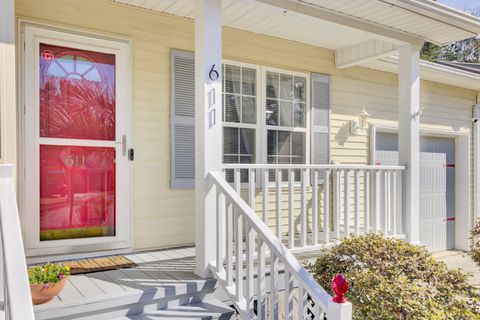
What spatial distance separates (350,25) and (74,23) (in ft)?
8.83

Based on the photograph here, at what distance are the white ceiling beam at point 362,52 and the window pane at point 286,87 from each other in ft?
2.75

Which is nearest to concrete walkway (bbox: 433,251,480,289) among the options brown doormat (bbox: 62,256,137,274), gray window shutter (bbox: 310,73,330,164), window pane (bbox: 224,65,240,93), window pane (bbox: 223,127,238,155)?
gray window shutter (bbox: 310,73,330,164)

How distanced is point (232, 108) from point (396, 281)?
2.72 metres

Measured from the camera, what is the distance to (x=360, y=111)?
5.79m

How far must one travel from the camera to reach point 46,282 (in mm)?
2525

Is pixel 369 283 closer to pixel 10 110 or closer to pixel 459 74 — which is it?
pixel 10 110

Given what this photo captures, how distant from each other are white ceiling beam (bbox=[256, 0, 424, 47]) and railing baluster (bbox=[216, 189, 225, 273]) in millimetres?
1792

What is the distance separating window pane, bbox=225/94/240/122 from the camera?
4582 mm

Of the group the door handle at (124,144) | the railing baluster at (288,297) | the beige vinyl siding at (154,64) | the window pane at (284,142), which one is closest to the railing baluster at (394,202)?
the window pane at (284,142)

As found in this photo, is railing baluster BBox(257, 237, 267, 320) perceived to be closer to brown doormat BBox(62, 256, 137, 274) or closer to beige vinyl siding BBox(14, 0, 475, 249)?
brown doormat BBox(62, 256, 137, 274)

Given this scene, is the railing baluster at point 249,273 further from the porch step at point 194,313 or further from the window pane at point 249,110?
the window pane at point 249,110

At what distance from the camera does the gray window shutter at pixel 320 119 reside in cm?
521

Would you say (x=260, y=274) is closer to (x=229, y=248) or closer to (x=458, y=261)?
(x=229, y=248)

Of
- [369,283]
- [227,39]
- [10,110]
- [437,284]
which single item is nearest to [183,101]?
[227,39]
